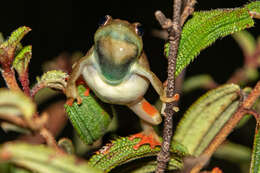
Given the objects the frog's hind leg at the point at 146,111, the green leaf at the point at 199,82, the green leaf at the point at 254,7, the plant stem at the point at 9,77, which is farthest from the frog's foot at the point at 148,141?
the green leaf at the point at 199,82

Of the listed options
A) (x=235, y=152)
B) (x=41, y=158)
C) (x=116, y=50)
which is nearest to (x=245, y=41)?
(x=235, y=152)

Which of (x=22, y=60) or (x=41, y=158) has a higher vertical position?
(x=22, y=60)

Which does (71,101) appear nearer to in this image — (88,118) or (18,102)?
(88,118)

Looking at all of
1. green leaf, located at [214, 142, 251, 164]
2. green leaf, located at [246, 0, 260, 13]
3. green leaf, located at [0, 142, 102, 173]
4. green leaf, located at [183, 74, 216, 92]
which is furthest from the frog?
green leaf, located at [183, 74, 216, 92]

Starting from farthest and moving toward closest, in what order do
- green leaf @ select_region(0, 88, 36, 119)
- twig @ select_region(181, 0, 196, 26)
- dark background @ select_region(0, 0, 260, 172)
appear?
1. dark background @ select_region(0, 0, 260, 172)
2. twig @ select_region(181, 0, 196, 26)
3. green leaf @ select_region(0, 88, 36, 119)

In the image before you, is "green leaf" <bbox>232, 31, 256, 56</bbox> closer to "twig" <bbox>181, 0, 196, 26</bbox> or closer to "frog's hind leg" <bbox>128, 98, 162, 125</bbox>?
"frog's hind leg" <bbox>128, 98, 162, 125</bbox>

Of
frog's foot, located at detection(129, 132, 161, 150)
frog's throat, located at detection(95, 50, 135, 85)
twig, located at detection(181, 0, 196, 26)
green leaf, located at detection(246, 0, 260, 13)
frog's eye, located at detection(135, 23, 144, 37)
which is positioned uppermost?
green leaf, located at detection(246, 0, 260, 13)

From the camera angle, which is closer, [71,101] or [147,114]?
[71,101]
